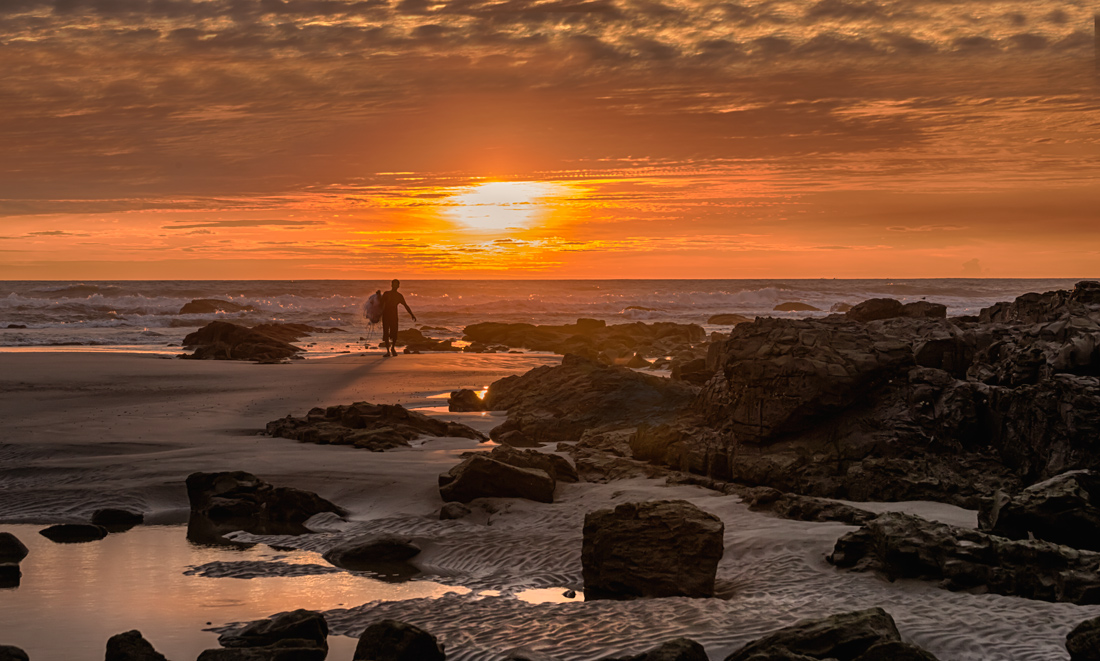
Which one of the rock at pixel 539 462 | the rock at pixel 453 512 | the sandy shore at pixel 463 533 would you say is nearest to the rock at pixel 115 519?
the sandy shore at pixel 463 533

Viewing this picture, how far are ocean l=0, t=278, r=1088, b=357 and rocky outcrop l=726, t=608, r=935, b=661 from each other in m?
22.1

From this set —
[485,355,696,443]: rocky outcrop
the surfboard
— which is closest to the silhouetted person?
the surfboard

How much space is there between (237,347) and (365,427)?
12687 mm

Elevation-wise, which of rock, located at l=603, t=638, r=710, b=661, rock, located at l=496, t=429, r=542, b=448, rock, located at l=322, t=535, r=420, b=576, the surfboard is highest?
the surfboard

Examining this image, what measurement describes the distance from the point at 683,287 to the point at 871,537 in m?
103

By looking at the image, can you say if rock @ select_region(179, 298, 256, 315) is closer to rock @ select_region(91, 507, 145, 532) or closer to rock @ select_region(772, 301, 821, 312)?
rock @ select_region(772, 301, 821, 312)

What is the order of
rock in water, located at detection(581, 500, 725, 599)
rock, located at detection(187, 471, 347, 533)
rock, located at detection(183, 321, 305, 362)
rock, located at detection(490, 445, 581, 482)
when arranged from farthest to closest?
rock, located at detection(183, 321, 305, 362), rock, located at detection(490, 445, 581, 482), rock, located at detection(187, 471, 347, 533), rock in water, located at detection(581, 500, 725, 599)

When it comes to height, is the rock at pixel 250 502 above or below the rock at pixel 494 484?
below

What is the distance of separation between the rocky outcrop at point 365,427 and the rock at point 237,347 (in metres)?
10.7

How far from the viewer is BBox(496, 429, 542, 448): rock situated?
1188 cm

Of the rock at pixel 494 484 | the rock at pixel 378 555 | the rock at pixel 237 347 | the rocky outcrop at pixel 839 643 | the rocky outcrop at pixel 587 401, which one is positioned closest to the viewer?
the rocky outcrop at pixel 839 643

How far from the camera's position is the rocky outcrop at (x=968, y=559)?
5.84 meters

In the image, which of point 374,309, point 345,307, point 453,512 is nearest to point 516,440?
point 453,512

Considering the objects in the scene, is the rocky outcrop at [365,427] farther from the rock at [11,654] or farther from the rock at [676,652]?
the rock at [676,652]
